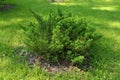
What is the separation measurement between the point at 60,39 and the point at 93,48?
1.61 m

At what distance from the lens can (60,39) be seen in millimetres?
6496

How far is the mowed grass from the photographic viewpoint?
6.26 m

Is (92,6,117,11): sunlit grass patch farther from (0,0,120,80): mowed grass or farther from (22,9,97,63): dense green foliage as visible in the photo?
(22,9,97,63): dense green foliage

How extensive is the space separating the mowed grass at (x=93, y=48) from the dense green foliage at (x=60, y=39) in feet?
→ 1.49

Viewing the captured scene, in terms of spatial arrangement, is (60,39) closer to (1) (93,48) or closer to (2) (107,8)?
(1) (93,48)

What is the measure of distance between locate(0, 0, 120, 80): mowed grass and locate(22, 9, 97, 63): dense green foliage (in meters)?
0.45

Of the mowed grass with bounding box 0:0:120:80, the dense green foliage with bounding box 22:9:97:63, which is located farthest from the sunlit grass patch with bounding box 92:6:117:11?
the dense green foliage with bounding box 22:9:97:63

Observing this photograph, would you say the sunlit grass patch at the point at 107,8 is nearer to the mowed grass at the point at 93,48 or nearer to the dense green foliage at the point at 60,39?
the mowed grass at the point at 93,48

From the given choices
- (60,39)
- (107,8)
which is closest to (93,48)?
(60,39)

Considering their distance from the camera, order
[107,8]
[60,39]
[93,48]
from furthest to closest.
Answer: [107,8]
[93,48]
[60,39]

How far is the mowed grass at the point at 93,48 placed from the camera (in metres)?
6.26

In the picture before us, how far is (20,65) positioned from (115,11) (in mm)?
6849

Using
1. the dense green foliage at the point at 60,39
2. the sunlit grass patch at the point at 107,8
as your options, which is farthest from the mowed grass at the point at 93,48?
the dense green foliage at the point at 60,39

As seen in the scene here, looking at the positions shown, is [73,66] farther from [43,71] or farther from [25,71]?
[25,71]
